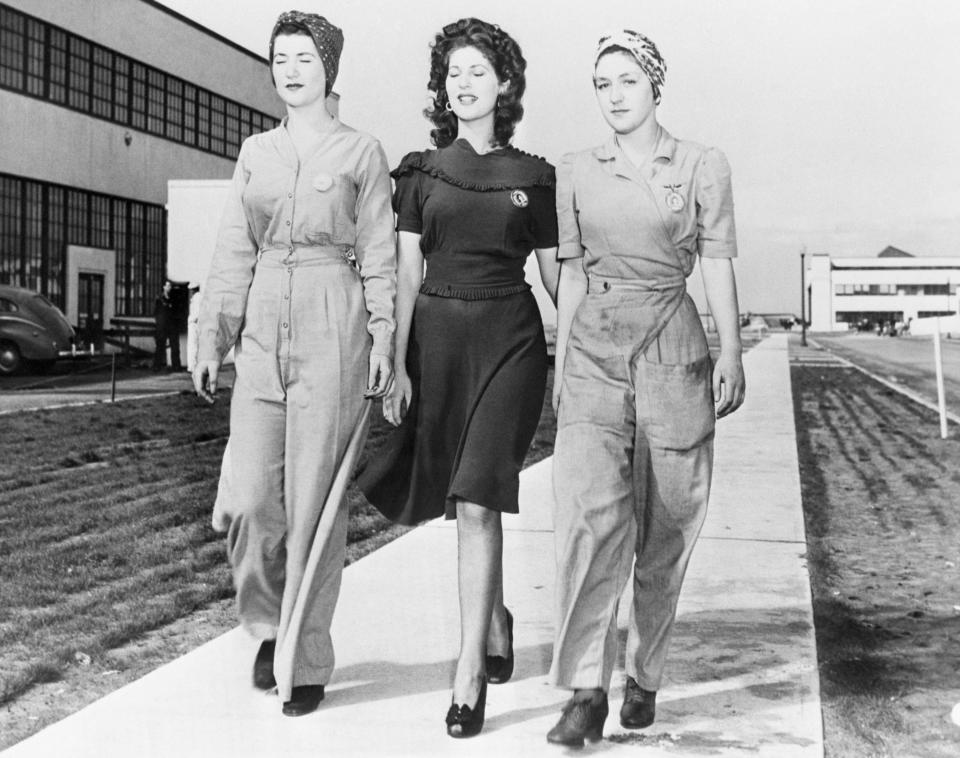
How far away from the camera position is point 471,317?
371cm

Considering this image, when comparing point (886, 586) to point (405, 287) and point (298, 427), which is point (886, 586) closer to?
point (405, 287)

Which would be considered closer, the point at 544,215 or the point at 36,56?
the point at 544,215

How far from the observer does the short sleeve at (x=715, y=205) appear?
3592 millimetres

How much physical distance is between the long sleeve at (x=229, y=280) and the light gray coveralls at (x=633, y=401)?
3.16 feet

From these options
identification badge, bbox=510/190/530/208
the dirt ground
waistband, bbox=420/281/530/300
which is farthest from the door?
identification badge, bbox=510/190/530/208

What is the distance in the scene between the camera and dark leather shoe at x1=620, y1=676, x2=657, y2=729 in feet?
12.0

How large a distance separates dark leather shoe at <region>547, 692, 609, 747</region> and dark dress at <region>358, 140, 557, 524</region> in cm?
57

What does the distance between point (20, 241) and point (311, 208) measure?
96.3ft

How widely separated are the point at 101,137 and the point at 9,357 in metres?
11.1

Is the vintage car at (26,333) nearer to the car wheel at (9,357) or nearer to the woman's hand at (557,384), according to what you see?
the car wheel at (9,357)

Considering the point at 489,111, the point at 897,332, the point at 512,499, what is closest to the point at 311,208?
the point at 489,111

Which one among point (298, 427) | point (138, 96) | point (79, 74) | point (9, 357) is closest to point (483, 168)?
point (298, 427)

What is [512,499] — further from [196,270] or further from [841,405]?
[196,270]

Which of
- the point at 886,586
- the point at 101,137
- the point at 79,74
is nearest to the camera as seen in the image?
the point at 886,586
